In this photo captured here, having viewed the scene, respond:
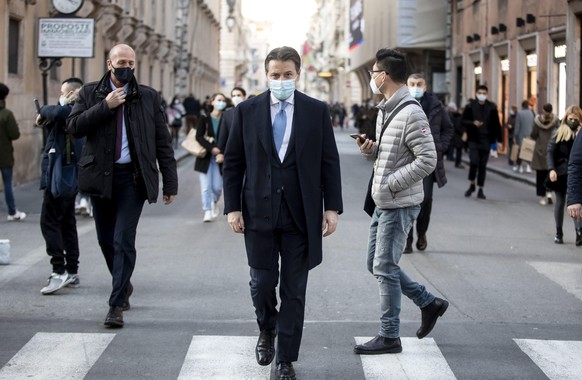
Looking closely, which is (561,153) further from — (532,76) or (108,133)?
(532,76)

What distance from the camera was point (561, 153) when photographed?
12.6 metres

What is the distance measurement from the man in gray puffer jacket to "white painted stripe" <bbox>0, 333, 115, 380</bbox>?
5.33ft

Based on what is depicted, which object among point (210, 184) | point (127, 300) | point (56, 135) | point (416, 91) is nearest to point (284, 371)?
point (127, 300)

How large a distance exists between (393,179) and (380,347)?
3.37 ft

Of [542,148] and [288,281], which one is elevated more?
[542,148]

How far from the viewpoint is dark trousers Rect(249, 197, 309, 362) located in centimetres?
593

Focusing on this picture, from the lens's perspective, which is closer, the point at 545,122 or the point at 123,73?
the point at 123,73

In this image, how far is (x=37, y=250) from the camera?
1147 centimetres

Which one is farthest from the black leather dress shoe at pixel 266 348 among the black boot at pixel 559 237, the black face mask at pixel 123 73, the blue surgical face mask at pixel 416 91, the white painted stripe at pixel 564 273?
the black boot at pixel 559 237

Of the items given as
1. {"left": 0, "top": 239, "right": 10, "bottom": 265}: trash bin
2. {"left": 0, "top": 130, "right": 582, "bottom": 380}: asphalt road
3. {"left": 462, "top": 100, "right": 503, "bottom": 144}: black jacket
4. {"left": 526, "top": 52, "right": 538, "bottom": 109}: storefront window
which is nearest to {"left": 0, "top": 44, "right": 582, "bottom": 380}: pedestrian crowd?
{"left": 0, "top": 130, "right": 582, "bottom": 380}: asphalt road

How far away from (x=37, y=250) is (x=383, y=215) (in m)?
5.74

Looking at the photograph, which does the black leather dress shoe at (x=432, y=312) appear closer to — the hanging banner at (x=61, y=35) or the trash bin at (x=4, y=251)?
the trash bin at (x=4, y=251)

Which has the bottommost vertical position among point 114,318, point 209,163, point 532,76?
point 114,318

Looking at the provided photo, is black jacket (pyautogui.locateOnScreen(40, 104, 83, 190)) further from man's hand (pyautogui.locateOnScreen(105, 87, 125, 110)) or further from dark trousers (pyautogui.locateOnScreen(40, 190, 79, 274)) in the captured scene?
man's hand (pyautogui.locateOnScreen(105, 87, 125, 110))
